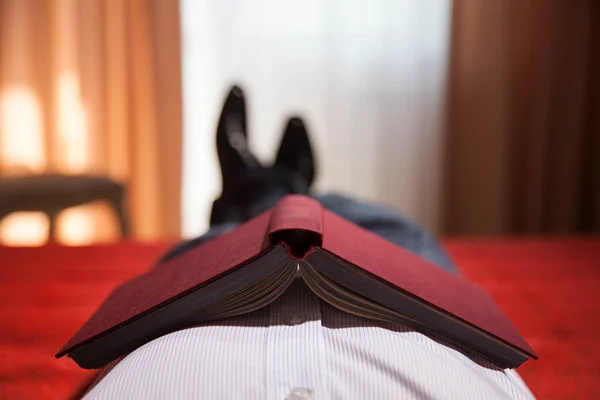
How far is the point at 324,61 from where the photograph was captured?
8.34 feet

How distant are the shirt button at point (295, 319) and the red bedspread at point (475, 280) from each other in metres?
0.33

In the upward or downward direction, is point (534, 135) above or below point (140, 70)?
below

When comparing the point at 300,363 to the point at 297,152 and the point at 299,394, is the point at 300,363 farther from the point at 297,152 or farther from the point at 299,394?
the point at 297,152

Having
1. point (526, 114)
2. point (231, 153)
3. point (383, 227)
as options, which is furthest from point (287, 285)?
point (526, 114)

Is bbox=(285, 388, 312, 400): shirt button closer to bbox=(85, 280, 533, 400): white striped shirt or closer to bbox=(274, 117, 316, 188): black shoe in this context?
bbox=(85, 280, 533, 400): white striped shirt

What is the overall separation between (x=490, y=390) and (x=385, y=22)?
2.12 m

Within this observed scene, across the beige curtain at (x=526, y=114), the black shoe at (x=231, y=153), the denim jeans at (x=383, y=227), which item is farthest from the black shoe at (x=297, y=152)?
the beige curtain at (x=526, y=114)

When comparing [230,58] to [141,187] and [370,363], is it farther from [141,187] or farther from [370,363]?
[370,363]

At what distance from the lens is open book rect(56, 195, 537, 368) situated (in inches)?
24.1

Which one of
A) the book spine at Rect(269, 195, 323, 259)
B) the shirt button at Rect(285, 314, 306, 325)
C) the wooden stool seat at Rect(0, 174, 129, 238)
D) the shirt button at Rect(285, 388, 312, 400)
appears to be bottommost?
the wooden stool seat at Rect(0, 174, 129, 238)

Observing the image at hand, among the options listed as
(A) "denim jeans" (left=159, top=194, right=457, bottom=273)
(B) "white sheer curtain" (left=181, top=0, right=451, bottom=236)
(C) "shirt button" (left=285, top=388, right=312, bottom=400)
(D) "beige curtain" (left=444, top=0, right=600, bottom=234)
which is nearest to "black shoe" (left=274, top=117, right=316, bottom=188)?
(A) "denim jeans" (left=159, top=194, right=457, bottom=273)

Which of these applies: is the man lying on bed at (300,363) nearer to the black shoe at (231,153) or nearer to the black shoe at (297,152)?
the black shoe at (231,153)

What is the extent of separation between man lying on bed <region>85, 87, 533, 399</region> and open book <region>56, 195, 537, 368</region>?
0.02 metres

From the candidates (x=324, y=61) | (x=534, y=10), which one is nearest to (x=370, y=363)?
(x=324, y=61)
